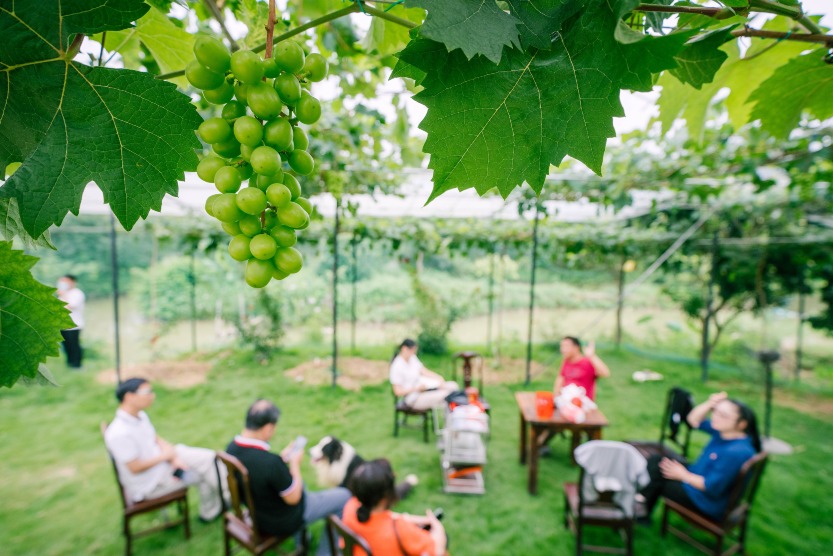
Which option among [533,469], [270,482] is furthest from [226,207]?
[533,469]

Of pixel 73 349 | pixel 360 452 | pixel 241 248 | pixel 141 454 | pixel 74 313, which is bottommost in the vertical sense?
pixel 360 452

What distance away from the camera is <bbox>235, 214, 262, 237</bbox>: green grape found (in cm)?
65

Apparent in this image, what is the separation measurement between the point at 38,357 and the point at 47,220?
0.64ft

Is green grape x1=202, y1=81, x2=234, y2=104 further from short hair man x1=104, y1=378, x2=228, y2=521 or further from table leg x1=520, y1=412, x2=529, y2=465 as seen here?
table leg x1=520, y1=412, x2=529, y2=465

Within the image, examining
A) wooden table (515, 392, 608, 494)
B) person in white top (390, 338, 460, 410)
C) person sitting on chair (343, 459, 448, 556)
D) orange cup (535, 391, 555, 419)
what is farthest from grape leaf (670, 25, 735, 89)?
person in white top (390, 338, 460, 410)

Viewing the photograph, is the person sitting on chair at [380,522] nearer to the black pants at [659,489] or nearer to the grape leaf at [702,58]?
the black pants at [659,489]

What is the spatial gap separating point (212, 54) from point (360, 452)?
4.82 meters

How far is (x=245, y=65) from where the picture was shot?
0.55 metres

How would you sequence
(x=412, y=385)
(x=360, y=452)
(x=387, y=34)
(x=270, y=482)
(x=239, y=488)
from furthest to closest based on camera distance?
(x=412, y=385), (x=360, y=452), (x=239, y=488), (x=270, y=482), (x=387, y=34)

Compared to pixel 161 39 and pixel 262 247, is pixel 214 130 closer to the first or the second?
pixel 262 247

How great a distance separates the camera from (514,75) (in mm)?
568

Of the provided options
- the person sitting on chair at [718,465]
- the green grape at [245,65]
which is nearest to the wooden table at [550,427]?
the person sitting on chair at [718,465]

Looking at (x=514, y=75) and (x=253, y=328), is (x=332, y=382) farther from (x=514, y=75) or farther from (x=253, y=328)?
(x=514, y=75)

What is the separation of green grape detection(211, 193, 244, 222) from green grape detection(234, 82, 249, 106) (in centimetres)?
14
